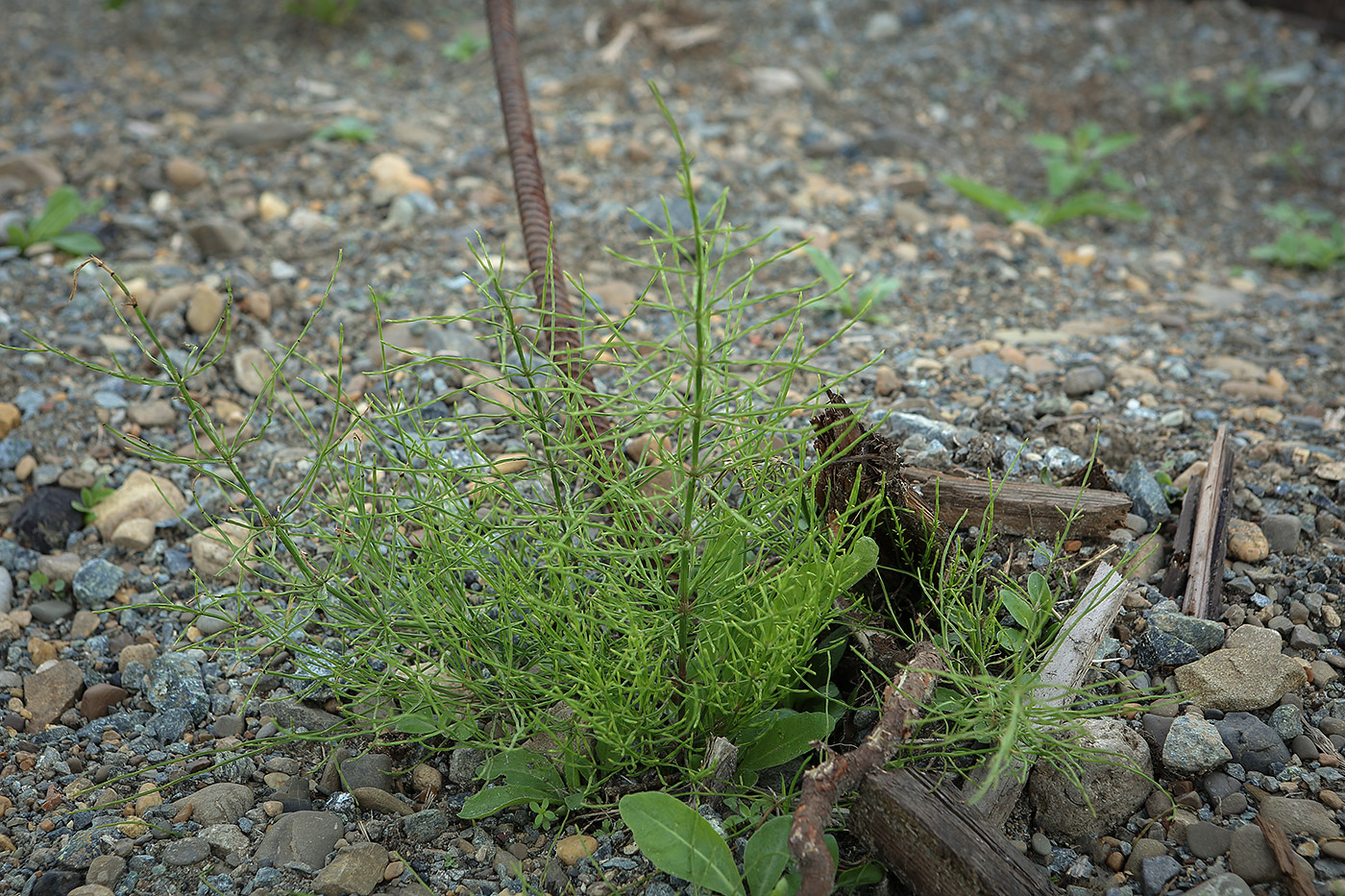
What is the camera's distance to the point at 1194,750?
5.82 feet

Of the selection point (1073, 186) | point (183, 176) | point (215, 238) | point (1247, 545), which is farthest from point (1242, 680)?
point (183, 176)

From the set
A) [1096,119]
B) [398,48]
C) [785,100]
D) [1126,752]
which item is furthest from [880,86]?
[1126,752]

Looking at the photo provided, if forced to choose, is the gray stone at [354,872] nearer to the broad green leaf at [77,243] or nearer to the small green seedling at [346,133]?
the broad green leaf at [77,243]

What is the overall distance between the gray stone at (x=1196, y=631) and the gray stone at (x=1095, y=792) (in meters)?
0.33

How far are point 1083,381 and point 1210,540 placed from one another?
2.78 ft

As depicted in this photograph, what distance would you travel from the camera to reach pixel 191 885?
1674 millimetres

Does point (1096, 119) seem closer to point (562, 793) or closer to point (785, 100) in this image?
point (785, 100)

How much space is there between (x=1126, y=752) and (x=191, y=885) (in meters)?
1.72

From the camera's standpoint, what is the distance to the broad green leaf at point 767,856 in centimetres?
155

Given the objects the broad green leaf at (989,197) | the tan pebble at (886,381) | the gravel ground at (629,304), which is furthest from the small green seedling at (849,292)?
the broad green leaf at (989,197)

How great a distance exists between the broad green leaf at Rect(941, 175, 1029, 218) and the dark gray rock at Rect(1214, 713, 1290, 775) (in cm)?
299

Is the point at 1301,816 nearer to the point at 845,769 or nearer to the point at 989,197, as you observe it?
the point at 845,769

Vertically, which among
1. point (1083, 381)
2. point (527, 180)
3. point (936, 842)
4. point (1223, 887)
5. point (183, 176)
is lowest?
point (1223, 887)

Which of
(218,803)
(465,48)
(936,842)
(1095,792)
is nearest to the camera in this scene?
(936,842)
